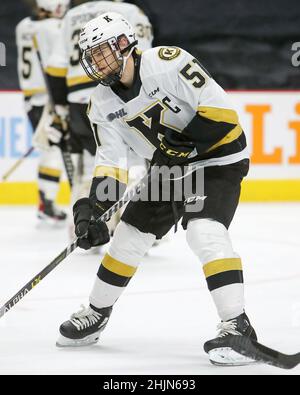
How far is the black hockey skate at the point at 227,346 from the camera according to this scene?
9.57 ft

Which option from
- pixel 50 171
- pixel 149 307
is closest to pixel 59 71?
pixel 50 171

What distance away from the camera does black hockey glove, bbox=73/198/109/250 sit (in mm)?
3112

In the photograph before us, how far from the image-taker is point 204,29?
717 cm

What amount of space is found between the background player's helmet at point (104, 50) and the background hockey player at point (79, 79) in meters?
1.86

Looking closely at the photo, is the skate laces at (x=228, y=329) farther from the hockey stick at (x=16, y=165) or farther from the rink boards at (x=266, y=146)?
the rink boards at (x=266, y=146)

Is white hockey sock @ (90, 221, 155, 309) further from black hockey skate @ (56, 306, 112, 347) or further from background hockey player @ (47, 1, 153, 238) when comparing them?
background hockey player @ (47, 1, 153, 238)

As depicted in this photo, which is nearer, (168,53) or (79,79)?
(168,53)

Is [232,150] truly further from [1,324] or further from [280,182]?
[280,182]

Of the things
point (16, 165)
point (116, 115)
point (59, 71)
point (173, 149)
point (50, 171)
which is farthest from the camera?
point (16, 165)

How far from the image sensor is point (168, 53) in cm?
315

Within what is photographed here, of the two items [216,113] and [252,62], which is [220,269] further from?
[252,62]

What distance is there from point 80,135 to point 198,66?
2.07 metres

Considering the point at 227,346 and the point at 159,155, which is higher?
the point at 159,155

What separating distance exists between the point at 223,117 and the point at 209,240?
39cm
